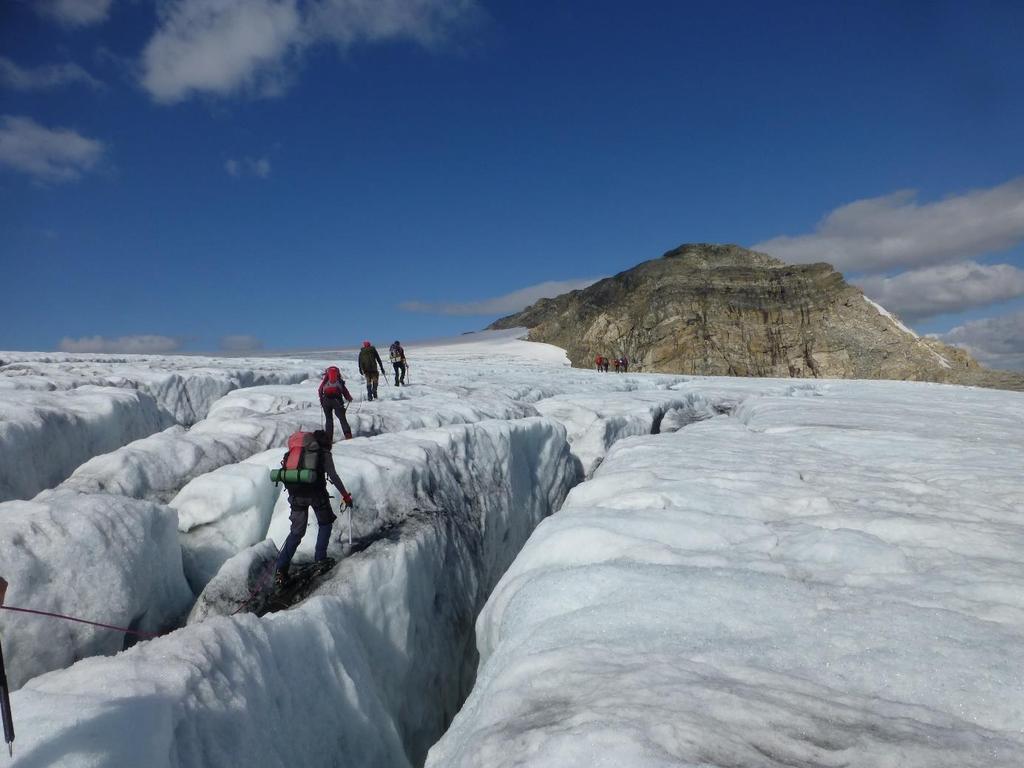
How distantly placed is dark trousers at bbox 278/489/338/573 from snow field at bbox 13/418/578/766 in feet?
1.19

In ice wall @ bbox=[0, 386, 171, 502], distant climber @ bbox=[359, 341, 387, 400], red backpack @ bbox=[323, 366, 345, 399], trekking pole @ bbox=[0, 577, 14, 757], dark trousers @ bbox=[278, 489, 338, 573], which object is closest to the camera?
trekking pole @ bbox=[0, 577, 14, 757]

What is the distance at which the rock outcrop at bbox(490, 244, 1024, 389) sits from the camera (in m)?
43.9

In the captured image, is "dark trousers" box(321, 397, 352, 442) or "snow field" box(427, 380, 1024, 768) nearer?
"snow field" box(427, 380, 1024, 768)

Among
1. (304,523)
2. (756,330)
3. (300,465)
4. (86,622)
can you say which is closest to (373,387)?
(304,523)

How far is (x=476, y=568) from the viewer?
8.93 metres

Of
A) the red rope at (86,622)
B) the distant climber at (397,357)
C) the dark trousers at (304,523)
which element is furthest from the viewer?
the distant climber at (397,357)

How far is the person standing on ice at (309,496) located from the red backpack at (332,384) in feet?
12.4

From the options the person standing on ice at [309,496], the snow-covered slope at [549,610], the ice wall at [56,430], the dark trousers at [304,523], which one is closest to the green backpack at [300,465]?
the person standing on ice at [309,496]

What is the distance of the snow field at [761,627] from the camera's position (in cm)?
247

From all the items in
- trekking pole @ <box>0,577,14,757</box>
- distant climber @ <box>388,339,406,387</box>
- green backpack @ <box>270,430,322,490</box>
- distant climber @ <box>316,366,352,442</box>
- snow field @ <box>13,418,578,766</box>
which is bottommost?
snow field @ <box>13,418,578,766</box>

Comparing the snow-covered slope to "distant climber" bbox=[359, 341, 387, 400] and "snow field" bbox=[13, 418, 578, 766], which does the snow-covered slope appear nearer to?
"snow field" bbox=[13, 418, 578, 766]

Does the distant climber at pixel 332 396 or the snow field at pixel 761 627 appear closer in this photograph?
the snow field at pixel 761 627

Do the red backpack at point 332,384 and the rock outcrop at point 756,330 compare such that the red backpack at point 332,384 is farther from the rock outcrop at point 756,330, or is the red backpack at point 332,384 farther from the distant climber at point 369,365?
the rock outcrop at point 756,330

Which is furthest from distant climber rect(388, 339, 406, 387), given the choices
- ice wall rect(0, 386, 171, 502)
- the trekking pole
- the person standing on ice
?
the trekking pole
